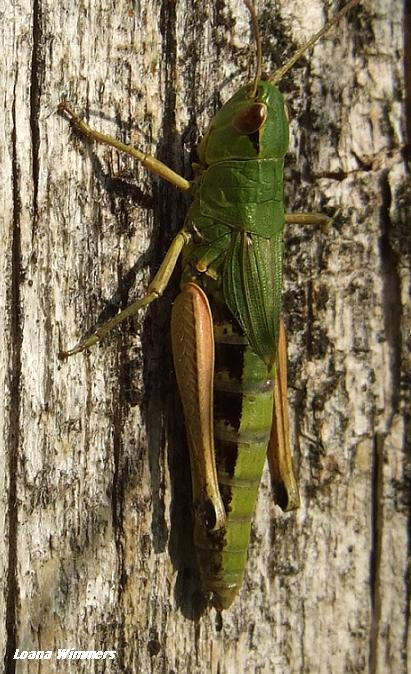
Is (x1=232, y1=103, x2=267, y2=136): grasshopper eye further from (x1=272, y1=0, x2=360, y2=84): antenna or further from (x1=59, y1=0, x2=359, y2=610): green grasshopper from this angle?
(x1=272, y1=0, x2=360, y2=84): antenna

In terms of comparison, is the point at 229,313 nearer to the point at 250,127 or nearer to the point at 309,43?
the point at 250,127

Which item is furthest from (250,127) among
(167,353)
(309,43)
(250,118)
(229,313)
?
(167,353)

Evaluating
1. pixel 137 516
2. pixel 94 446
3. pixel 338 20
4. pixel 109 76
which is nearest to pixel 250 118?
pixel 109 76

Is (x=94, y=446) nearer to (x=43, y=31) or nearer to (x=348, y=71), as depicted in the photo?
(x=43, y=31)

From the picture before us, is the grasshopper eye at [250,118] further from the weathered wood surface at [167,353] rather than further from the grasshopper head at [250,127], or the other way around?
the weathered wood surface at [167,353]

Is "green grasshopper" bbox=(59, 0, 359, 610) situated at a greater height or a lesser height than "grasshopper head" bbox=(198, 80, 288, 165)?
lesser

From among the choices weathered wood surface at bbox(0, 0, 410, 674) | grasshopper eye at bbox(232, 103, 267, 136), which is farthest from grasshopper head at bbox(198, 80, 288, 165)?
weathered wood surface at bbox(0, 0, 410, 674)

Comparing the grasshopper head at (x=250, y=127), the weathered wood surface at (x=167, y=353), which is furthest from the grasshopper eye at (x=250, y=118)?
the weathered wood surface at (x=167, y=353)
